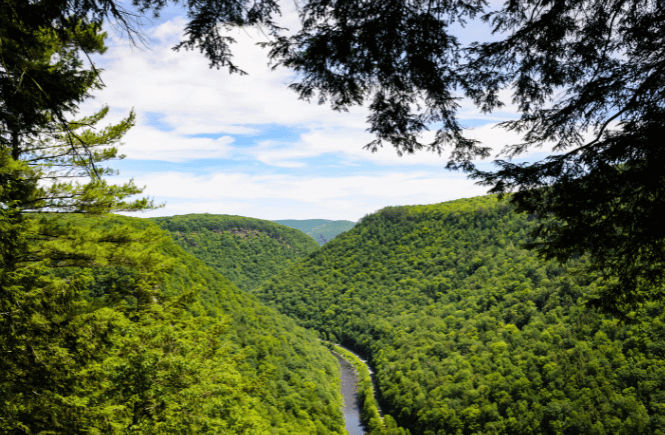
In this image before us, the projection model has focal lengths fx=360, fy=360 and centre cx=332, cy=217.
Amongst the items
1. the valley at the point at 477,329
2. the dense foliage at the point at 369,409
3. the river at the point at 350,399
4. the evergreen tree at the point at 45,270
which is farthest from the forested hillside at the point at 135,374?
the river at the point at 350,399

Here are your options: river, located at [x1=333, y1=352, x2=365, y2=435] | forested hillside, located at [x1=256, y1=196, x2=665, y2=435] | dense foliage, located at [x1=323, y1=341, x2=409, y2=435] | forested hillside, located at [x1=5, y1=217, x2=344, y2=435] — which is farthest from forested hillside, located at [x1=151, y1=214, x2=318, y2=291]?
forested hillside, located at [x1=5, y1=217, x2=344, y2=435]

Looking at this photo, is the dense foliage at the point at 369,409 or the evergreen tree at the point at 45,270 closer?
the evergreen tree at the point at 45,270

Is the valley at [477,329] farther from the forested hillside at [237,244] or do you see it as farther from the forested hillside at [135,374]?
the forested hillside at [237,244]

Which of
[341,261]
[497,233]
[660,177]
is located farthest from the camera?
[341,261]

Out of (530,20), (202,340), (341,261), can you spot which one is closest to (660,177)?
(530,20)

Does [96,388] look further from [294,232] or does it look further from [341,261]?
[294,232]

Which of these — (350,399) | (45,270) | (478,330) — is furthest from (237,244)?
(45,270)
